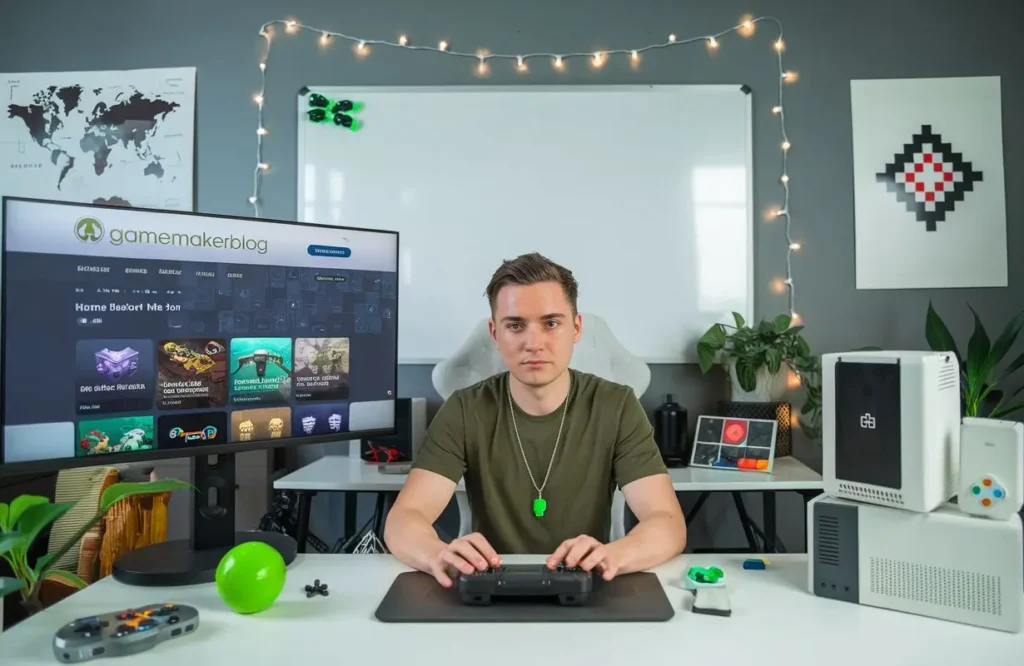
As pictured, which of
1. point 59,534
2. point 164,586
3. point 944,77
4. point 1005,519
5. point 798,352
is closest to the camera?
point 1005,519

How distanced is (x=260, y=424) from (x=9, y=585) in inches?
24.3

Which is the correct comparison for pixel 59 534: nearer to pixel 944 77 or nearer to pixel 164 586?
pixel 164 586

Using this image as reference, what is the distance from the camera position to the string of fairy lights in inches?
117

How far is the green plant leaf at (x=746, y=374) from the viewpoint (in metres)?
2.72

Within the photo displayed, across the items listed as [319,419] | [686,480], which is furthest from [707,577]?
[686,480]

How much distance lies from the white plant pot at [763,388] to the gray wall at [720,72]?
18 centimetres

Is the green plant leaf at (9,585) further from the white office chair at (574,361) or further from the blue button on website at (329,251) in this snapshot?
the white office chair at (574,361)

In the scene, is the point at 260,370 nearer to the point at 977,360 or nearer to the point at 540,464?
the point at 540,464

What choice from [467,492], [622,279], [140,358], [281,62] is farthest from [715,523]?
[281,62]

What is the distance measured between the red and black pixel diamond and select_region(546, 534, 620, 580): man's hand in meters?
2.46

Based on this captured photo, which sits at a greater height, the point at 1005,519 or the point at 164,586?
the point at 1005,519

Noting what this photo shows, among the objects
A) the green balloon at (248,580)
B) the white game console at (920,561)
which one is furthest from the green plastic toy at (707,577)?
the green balloon at (248,580)

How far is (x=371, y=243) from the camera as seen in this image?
156cm

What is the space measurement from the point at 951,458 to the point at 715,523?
6.30ft
